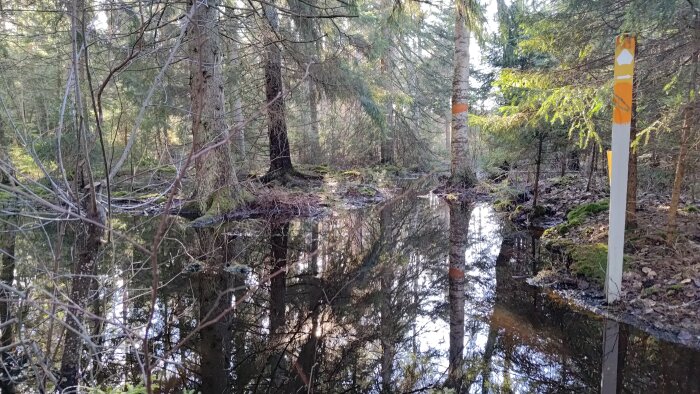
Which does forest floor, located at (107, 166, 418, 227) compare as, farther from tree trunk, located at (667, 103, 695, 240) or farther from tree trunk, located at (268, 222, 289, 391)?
tree trunk, located at (667, 103, 695, 240)

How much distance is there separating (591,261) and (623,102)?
204 centimetres

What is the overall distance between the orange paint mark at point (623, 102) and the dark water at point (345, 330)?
5.92 feet

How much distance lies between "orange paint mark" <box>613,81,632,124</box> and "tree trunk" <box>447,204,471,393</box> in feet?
7.33

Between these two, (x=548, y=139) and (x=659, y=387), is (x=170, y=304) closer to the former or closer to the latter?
(x=659, y=387)

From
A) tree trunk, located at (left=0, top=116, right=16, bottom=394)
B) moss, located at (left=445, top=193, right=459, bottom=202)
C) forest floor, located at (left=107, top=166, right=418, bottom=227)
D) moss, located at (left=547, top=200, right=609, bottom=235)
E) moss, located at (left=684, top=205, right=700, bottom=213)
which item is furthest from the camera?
moss, located at (left=445, top=193, right=459, bottom=202)

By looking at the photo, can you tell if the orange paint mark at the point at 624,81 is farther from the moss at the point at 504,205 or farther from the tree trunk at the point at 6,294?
the moss at the point at 504,205

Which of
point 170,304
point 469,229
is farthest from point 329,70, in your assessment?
point 170,304

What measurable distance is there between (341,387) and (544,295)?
2.67 metres

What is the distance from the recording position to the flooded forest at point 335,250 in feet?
6.96

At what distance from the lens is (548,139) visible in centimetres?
863

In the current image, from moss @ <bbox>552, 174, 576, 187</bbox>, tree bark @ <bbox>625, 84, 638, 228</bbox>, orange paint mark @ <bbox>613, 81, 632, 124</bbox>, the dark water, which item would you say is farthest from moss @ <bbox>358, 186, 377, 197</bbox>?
orange paint mark @ <bbox>613, 81, 632, 124</bbox>

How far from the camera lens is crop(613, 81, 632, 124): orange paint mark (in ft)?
12.0

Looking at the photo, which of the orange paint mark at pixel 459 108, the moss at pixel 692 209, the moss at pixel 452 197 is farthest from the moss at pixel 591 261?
the orange paint mark at pixel 459 108

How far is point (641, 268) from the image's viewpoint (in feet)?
14.9
